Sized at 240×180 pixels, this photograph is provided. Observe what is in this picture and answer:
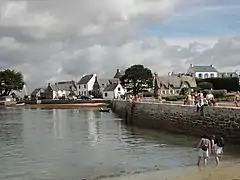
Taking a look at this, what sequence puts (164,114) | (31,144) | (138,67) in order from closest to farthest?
(31,144)
(164,114)
(138,67)

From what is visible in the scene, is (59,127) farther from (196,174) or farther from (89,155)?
(196,174)

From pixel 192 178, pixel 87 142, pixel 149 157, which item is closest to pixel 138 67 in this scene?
pixel 87 142

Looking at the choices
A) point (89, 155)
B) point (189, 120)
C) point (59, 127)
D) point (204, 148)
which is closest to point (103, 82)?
point (59, 127)

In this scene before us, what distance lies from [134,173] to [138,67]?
124 metres

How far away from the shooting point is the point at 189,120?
149ft

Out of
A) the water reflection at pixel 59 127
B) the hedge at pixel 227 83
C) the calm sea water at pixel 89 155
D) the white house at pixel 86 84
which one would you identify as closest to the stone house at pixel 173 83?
the hedge at pixel 227 83

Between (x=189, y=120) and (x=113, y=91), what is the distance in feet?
393

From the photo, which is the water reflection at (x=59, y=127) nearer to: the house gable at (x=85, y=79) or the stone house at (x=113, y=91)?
the stone house at (x=113, y=91)

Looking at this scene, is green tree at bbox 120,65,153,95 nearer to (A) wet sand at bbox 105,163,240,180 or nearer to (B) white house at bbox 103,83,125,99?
(B) white house at bbox 103,83,125,99

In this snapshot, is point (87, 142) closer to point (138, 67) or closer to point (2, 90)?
point (138, 67)

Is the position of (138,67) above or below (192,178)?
above

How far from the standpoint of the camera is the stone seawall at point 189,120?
36.4 m

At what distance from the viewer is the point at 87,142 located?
42375 mm

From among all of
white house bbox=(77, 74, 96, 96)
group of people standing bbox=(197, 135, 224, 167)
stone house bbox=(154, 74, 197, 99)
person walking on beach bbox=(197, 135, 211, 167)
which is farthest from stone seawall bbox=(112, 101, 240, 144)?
white house bbox=(77, 74, 96, 96)
